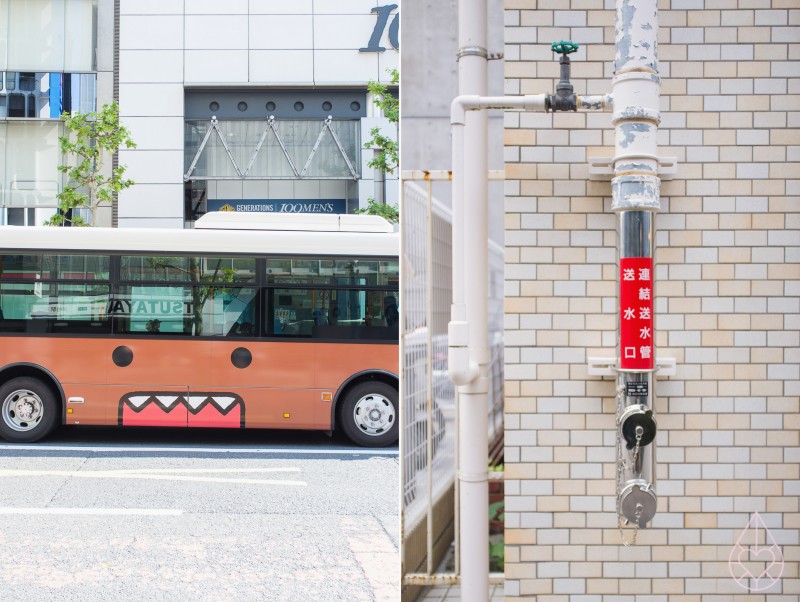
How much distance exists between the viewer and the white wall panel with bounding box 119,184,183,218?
22.8 metres

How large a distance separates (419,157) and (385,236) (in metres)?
6.45

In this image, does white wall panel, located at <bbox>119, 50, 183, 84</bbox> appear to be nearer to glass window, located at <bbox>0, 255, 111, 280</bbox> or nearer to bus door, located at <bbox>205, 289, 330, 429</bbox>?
glass window, located at <bbox>0, 255, 111, 280</bbox>

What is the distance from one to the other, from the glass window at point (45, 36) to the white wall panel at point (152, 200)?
11.4 feet

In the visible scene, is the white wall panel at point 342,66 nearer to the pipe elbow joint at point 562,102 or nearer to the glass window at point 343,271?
the glass window at point 343,271

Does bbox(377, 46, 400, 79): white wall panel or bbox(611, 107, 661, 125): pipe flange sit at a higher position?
bbox(377, 46, 400, 79): white wall panel

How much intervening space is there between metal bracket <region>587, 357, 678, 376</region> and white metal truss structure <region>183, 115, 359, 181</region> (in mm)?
19766

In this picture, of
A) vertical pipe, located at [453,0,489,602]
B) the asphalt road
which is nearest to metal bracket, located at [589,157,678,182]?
vertical pipe, located at [453,0,489,602]

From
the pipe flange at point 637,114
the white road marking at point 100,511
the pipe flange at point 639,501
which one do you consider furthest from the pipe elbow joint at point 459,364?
the white road marking at point 100,511

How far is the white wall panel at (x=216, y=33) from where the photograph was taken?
76.2 feet

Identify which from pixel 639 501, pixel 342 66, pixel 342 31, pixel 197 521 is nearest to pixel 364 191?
pixel 342 66

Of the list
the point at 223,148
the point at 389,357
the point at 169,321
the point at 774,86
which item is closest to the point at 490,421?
the point at 774,86

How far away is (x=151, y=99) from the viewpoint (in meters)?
23.0

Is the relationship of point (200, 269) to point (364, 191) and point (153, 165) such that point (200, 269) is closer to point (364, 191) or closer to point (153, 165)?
point (364, 191)

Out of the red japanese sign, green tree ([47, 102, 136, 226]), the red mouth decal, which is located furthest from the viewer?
green tree ([47, 102, 136, 226])
